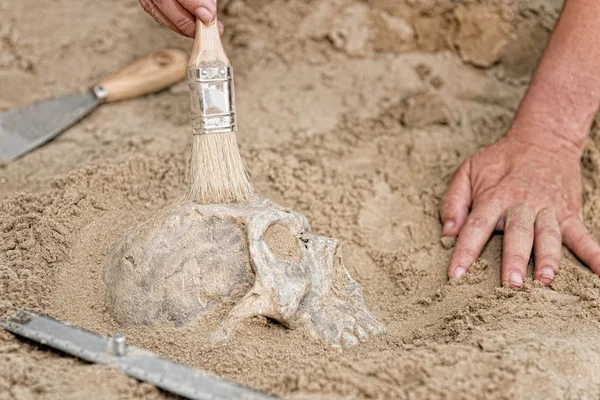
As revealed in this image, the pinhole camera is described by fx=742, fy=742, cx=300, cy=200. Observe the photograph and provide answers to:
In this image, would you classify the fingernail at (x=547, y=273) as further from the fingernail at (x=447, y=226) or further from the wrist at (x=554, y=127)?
the wrist at (x=554, y=127)

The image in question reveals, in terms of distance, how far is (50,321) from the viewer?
6.61 feet

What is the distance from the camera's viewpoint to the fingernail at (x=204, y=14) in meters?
2.18

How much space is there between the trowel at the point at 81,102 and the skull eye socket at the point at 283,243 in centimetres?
147

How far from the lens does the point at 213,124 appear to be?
85.3 inches

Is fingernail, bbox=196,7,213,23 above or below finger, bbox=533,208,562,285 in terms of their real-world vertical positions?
above

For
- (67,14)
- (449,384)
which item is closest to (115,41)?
→ (67,14)

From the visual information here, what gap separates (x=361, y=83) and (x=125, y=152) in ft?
3.89

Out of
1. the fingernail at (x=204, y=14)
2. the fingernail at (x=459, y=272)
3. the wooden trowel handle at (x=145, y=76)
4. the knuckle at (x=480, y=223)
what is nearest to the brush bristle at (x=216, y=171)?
the fingernail at (x=204, y=14)

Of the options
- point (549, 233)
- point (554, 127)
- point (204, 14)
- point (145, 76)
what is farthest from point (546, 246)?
point (145, 76)

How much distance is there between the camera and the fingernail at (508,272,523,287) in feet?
7.86

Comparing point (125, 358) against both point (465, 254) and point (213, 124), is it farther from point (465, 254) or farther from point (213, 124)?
point (465, 254)

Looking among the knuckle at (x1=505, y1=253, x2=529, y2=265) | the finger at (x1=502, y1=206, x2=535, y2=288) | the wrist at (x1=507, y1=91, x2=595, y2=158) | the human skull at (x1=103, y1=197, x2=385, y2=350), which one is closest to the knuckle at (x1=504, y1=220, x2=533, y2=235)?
the finger at (x1=502, y1=206, x2=535, y2=288)

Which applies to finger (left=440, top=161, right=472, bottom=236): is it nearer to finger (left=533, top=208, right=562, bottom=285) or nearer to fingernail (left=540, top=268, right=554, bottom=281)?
finger (left=533, top=208, right=562, bottom=285)

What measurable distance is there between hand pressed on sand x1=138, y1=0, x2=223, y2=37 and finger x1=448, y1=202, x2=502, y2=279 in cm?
115
